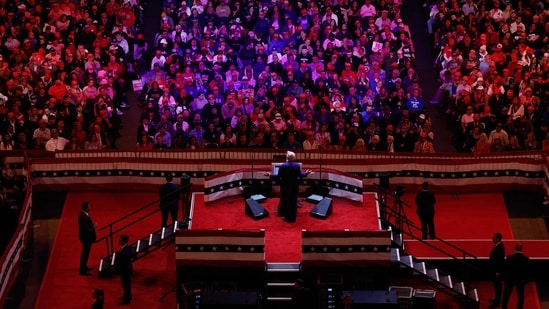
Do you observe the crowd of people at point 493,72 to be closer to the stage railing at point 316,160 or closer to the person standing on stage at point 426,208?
the stage railing at point 316,160

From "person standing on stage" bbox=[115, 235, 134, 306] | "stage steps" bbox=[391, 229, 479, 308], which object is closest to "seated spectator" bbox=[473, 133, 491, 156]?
"stage steps" bbox=[391, 229, 479, 308]

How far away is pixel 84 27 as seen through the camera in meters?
33.1

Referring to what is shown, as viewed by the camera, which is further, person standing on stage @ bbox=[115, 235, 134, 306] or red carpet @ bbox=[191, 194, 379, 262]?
red carpet @ bbox=[191, 194, 379, 262]

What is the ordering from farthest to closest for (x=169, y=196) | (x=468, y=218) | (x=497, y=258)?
(x=468, y=218), (x=169, y=196), (x=497, y=258)

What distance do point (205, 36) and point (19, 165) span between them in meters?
7.02

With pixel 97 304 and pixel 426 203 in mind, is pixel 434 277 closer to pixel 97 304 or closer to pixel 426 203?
pixel 426 203

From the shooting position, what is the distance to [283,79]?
103 feet

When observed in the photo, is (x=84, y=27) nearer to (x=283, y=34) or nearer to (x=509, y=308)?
(x=283, y=34)

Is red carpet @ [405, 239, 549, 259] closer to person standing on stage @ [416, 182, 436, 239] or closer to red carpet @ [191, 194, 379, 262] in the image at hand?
person standing on stage @ [416, 182, 436, 239]

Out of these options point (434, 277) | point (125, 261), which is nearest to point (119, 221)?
point (125, 261)

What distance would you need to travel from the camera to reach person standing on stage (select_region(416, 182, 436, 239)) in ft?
83.0

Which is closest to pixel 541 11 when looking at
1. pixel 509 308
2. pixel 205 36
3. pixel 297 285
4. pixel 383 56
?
pixel 383 56

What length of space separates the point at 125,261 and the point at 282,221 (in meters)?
3.50

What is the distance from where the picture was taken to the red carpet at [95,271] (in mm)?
24078
